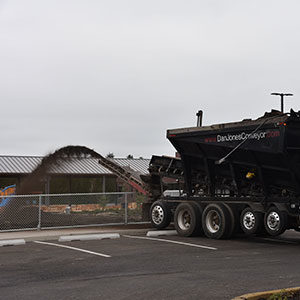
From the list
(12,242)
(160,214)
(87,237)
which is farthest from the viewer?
(160,214)

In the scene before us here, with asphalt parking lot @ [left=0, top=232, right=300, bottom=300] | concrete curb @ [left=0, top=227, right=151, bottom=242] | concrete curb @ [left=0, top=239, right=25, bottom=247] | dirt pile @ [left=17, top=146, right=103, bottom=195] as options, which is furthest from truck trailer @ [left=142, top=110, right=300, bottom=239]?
dirt pile @ [left=17, top=146, right=103, bottom=195]

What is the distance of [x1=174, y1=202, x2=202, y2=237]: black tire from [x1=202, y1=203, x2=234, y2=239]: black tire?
0.28m

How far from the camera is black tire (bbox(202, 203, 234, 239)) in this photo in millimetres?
15742

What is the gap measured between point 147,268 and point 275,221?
5.09 m

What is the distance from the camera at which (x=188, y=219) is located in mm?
17328

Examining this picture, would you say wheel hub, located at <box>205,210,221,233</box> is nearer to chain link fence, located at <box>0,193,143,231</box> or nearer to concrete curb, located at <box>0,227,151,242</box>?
concrete curb, located at <box>0,227,151,242</box>

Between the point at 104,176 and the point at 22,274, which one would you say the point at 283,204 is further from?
the point at 104,176

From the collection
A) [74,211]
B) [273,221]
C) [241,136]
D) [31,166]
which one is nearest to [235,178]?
[241,136]

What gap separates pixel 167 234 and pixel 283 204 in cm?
448

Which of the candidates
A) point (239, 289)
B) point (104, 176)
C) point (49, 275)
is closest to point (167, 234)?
point (49, 275)

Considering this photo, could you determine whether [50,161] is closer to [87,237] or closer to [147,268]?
[87,237]

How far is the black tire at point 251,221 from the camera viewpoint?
1513cm

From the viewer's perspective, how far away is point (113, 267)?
10844 mm

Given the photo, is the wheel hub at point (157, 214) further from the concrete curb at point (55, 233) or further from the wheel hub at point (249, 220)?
the wheel hub at point (249, 220)
